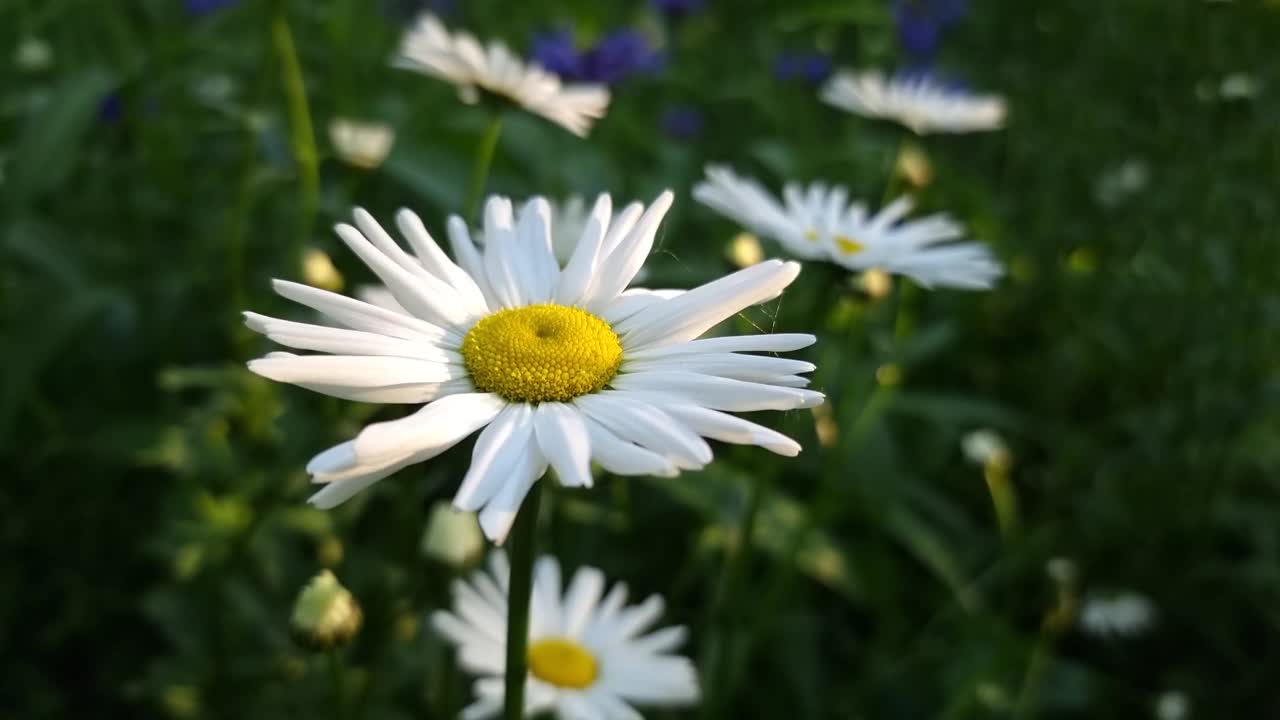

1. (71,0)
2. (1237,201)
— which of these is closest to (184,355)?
(71,0)

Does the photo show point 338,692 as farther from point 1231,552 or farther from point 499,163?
point 1231,552

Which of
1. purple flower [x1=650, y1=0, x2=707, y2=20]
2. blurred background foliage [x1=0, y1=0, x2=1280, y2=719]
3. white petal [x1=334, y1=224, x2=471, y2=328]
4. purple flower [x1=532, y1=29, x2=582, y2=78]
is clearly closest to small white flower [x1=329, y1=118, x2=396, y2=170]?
blurred background foliage [x1=0, y1=0, x2=1280, y2=719]

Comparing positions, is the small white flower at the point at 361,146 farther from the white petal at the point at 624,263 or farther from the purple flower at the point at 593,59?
the white petal at the point at 624,263

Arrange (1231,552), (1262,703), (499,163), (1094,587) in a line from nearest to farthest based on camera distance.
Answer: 1. (1262,703)
2. (1094,587)
3. (1231,552)
4. (499,163)

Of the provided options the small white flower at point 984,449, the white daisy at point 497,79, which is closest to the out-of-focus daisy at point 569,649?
the white daisy at point 497,79

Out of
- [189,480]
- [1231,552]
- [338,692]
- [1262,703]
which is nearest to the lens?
[338,692]

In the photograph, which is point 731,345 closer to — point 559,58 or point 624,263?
point 624,263
